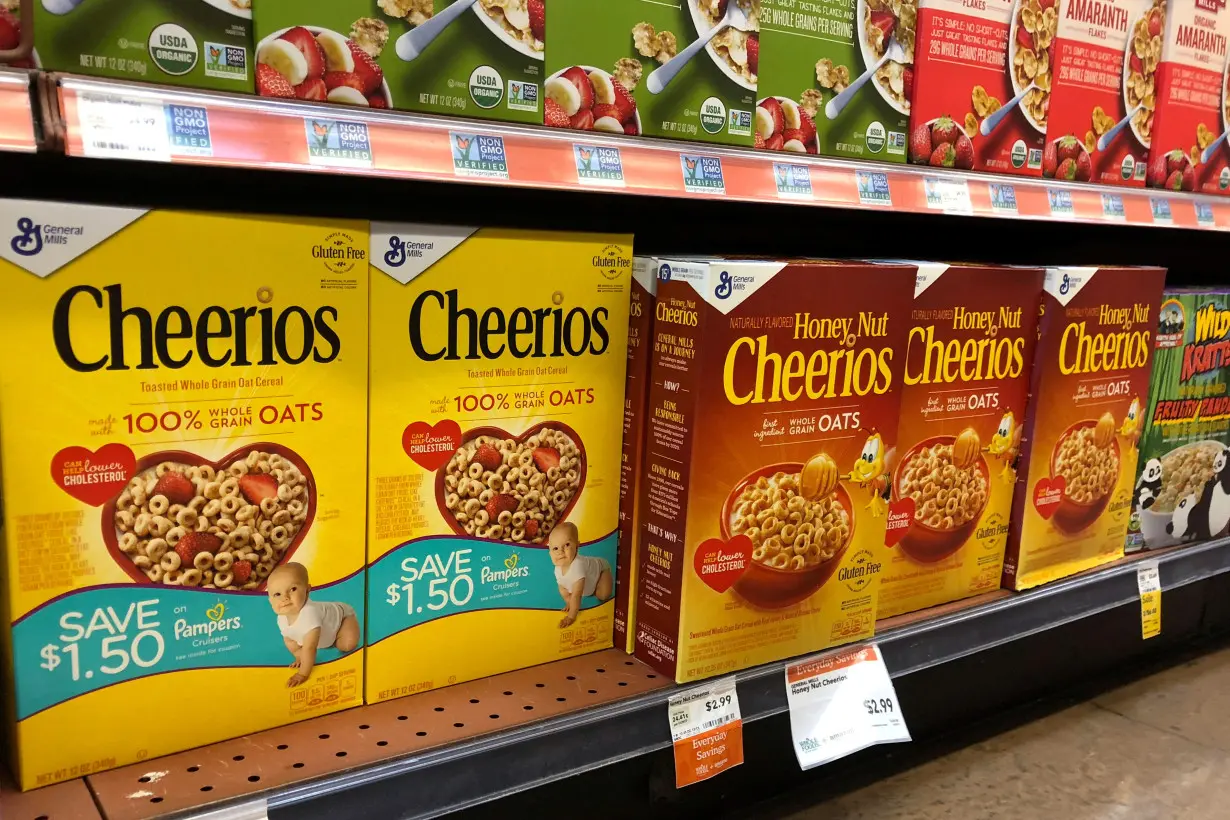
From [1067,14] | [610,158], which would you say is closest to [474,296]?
[610,158]

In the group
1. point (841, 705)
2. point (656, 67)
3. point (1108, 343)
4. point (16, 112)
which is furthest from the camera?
point (1108, 343)

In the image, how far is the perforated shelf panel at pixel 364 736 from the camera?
0.78 metres

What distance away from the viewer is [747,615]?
3.44ft

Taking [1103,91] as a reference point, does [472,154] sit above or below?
below

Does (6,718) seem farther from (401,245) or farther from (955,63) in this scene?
(955,63)

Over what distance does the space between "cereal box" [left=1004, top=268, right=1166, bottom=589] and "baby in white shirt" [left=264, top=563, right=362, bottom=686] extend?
96 centimetres

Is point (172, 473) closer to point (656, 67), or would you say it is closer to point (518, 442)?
point (518, 442)

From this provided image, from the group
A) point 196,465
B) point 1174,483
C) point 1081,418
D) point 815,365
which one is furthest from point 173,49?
point 1174,483

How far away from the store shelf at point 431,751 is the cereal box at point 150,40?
1.90 feet

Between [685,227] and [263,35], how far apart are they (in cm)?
85

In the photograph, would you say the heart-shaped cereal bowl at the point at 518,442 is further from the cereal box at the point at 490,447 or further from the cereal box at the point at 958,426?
the cereal box at the point at 958,426

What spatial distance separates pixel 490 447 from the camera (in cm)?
97

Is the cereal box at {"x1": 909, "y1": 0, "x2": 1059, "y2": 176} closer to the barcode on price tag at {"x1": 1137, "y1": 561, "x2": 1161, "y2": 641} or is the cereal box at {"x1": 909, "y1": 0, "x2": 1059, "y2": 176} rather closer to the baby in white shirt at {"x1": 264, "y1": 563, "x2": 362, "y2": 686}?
the barcode on price tag at {"x1": 1137, "y1": 561, "x2": 1161, "y2": 641}

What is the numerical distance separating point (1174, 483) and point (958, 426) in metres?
0.60
